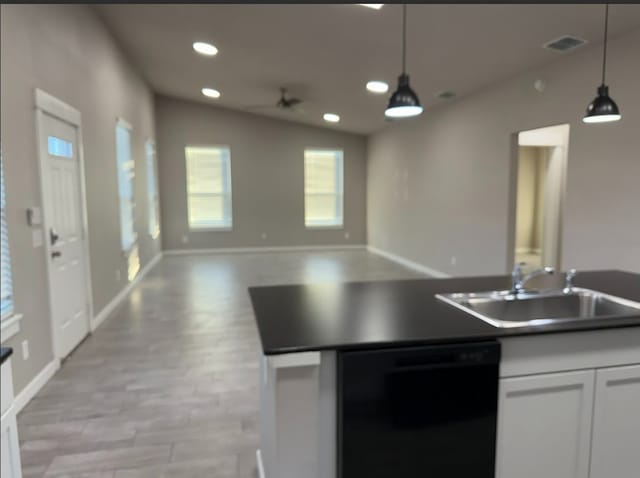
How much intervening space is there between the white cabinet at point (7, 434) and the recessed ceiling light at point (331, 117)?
7761mm

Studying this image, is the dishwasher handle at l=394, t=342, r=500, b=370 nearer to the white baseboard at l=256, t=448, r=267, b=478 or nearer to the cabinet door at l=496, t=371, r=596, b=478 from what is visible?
the cabinet door at l=496, t=371, r=596, b=478

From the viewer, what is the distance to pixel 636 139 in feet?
11.8

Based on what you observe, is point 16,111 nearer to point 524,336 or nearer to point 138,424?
point 138,424

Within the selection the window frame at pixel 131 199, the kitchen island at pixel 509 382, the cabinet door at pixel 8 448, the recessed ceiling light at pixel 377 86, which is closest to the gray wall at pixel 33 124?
the window frame at pixel 131 199

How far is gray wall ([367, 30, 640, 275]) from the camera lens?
3744 mm

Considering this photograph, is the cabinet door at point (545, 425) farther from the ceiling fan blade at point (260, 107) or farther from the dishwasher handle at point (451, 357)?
the ceiling fan blade at point (260, 107)

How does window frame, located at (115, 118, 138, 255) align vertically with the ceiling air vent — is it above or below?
below

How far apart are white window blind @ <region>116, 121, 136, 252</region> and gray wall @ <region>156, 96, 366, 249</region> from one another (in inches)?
115

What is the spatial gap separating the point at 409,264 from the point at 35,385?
20.4 feet

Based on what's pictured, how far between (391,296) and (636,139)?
2853 millimetres

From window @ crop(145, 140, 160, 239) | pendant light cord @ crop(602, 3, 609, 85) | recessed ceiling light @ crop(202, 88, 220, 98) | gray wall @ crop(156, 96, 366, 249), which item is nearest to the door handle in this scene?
pendant light cord @ crop(602, 3, 609, 85)

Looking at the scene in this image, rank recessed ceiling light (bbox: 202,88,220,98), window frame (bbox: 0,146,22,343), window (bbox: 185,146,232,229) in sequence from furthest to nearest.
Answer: window (bbox: 185,146,232,229) → recessed ceiling light (bbox: 202,88,220,98) → window frame (bbox: 0,146,22,343)

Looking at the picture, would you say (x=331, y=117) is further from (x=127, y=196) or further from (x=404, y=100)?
(x=404, y=100)

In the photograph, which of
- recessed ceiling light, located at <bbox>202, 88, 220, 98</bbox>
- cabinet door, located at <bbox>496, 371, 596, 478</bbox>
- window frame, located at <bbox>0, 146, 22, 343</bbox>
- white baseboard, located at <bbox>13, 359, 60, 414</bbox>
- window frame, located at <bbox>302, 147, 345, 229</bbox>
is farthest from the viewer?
window frame, located at <bbox>302, 147, 345, 229</bbox>
